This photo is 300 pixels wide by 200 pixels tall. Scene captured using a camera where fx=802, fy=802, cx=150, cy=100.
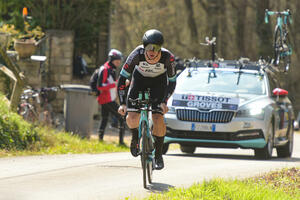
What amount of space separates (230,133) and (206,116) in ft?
1.69

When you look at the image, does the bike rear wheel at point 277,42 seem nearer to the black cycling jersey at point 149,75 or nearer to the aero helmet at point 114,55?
the aero helmet at point 114,55

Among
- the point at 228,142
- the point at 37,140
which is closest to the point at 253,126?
the point at 228,142

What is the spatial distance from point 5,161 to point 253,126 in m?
4.57

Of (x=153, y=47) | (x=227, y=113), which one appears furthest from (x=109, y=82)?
(x=153, y=47)

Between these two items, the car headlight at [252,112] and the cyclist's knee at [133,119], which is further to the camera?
the car headlight at [252,112]

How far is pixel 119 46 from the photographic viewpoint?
35.4m

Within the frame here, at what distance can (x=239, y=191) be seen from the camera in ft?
27.7

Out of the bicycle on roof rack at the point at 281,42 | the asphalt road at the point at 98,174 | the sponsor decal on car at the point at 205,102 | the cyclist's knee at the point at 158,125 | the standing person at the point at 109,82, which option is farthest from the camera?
the bicycle on roof rack at the point at 281,42

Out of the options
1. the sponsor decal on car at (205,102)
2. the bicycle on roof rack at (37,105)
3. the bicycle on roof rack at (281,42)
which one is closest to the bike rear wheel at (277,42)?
the bicycle on roof rack at (281,42)

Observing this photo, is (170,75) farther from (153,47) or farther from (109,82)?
(109,82)

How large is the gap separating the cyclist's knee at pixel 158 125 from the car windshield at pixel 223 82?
5265mm

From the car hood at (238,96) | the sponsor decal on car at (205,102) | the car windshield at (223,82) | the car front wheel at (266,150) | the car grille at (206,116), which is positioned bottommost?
the car front wheel at (266,150)

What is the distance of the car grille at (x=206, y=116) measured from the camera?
14.0 m

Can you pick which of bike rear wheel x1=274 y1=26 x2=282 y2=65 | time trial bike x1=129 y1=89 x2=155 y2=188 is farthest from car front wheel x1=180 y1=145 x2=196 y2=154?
time trial bike x1=129 y1=89 x2=155 y2=188
